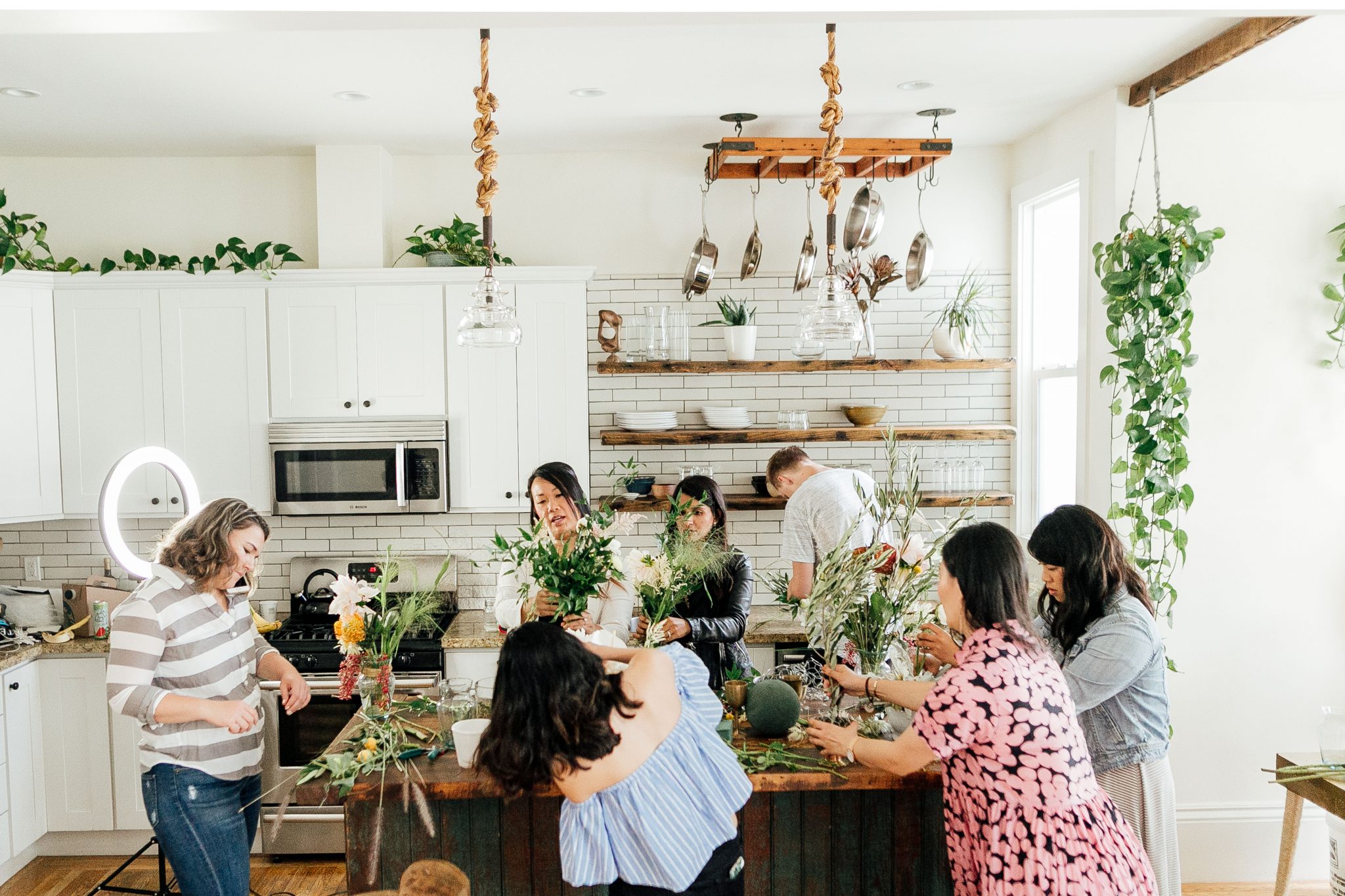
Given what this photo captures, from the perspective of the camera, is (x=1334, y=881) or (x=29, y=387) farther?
(x=29, y=387)

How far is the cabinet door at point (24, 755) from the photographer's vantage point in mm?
4152

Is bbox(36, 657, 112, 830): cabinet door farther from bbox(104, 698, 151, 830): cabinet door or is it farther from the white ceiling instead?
the white ceiling

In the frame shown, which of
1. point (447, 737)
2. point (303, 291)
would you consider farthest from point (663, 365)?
point (447, 737)

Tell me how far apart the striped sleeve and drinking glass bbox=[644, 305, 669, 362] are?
2.65 meters

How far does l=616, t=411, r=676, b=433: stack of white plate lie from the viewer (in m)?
4.83

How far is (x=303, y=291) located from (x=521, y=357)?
3.47 ft

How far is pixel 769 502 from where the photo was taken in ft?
15.7

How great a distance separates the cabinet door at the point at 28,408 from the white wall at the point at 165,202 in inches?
20.1

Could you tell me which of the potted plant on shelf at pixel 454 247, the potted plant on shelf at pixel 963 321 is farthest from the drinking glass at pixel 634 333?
the potted plant on shelf at pixel 963 321

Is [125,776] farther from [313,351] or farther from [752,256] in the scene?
[752,256]

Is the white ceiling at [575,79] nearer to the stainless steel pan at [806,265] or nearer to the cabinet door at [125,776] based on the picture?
the stainless steel pan at [806,265]

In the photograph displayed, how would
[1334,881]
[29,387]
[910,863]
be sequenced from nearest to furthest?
[910,863] < [1334,881] < [29,387]

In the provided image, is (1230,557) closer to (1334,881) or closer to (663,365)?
(1334,881)

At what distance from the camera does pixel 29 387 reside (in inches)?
179
